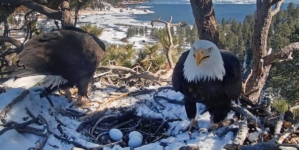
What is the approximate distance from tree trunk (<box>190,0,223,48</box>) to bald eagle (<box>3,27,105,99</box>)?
138 cm

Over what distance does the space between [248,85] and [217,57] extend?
2.11 metres

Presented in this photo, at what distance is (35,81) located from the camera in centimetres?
358

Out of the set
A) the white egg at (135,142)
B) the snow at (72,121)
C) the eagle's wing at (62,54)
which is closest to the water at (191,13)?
the eagle's wing at (62,54)

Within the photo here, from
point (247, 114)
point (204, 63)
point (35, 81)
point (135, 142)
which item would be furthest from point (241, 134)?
point (35, 81)

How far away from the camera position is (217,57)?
258 cm

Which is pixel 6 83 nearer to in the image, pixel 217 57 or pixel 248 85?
pixel 217 57

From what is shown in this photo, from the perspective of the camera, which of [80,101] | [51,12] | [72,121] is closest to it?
[72,121]

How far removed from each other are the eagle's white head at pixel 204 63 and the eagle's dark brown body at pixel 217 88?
6cm

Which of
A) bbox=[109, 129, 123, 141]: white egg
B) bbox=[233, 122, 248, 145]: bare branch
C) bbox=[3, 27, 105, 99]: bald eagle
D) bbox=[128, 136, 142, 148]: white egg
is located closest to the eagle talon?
bbox=[3, 27, 105, 99]: bald eagle

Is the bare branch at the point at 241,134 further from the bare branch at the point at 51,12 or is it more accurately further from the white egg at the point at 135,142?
the bare branch at the point at 51,12

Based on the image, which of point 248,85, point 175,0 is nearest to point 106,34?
point 248,85

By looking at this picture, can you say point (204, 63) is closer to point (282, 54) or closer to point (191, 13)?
point (282, 54)

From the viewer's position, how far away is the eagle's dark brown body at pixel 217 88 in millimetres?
2674

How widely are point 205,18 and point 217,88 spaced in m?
1.68
